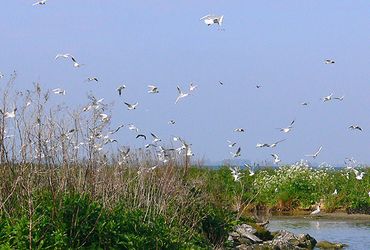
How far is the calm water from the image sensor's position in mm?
22188

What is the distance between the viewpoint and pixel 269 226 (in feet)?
82.0

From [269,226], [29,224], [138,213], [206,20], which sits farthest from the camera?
[269,226]

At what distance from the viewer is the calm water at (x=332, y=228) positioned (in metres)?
22.2

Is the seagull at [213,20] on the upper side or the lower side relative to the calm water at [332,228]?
upper

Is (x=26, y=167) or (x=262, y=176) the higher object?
(x=26, y=167)

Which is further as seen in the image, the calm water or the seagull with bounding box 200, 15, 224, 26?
the calm water

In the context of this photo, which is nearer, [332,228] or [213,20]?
[213,20]

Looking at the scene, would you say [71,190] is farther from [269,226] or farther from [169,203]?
[269,226]

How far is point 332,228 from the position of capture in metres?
25.3

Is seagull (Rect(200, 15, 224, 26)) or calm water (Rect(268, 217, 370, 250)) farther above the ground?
seagull (Rect(200, 15, 224, 26))

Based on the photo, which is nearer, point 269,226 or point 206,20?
point 206,20

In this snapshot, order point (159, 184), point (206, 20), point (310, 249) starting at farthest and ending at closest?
point (310, 249)
point (159, 184)
point (206, 20)

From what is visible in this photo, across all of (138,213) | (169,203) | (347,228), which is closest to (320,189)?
(347,228)

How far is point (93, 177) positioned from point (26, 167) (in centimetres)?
137
